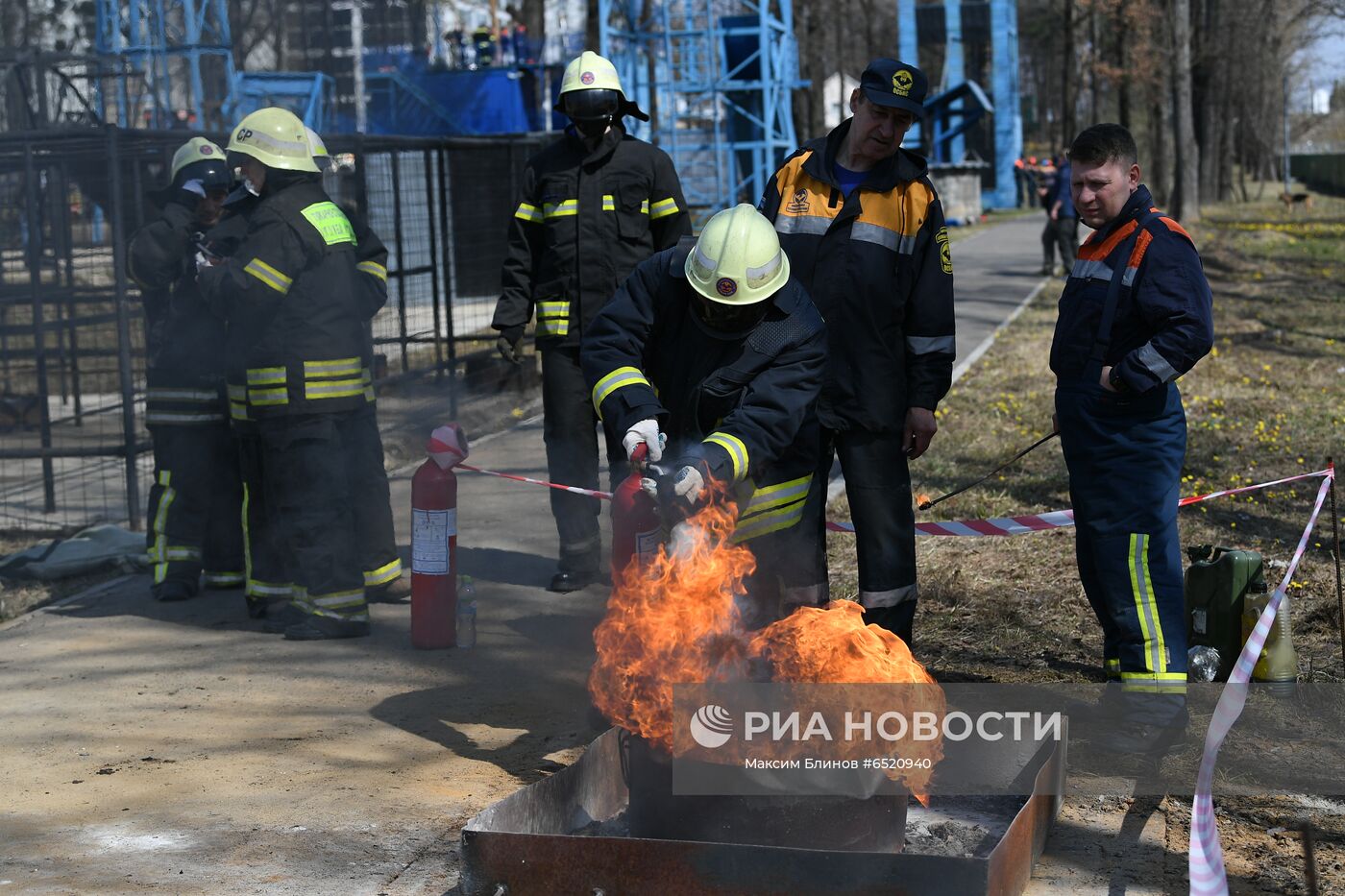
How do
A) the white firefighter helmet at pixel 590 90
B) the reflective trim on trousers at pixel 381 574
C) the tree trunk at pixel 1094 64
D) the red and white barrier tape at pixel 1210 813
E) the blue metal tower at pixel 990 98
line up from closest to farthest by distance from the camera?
1. the red and white barrier tape at pixel 1210 813
2. the white firefighter helmet at pixel 590 90
3. the reflective trim on trousers at pixel 381 574
4. the blue metal tower at pixel 990 98
5. the tree trunk at pixel 1094 64

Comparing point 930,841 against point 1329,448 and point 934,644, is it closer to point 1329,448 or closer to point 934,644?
point 934,644

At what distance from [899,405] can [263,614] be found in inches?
133

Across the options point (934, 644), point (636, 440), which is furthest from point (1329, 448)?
point (636, 440)

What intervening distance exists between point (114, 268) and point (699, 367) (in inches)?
201

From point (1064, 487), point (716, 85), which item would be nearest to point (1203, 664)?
point (1064, 487)

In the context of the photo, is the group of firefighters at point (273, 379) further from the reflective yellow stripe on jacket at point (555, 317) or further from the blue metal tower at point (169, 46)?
the blue metal tower at point (169, 46)

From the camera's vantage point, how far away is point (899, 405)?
5301mm

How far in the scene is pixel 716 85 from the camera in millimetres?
25578

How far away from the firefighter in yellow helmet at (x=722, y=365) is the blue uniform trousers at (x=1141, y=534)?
1.09 meters

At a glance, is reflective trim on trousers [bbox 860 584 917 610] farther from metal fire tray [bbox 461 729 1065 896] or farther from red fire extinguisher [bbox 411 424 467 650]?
red fire extinguisher [bbox 411 424 467 650]

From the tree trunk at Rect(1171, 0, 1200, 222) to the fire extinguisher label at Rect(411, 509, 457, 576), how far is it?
96.5 ft

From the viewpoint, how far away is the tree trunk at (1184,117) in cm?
3189

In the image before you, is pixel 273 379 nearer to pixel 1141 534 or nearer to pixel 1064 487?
pixel 1141 534

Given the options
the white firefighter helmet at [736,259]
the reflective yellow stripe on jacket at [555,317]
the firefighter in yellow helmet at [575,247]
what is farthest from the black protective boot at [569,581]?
the white firefighter helmet at [736,259]
